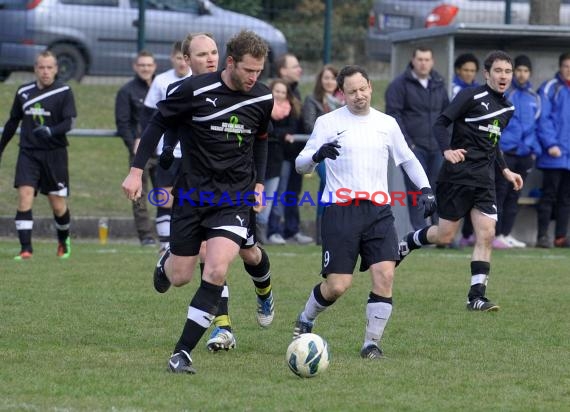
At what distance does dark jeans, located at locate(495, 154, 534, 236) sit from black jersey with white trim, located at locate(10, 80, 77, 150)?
559 cm

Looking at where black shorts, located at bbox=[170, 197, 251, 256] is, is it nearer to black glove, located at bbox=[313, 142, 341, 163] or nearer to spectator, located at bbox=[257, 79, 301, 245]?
black glove, located at bbox=[313, 142, 341, 163]

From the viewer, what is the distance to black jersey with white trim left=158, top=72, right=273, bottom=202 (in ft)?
23.7

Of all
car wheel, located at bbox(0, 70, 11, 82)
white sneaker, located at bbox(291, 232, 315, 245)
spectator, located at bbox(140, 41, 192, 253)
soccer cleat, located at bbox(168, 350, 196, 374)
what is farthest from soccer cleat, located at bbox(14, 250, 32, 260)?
soccer cleat, located at bbox(168, 350, 196, 374)

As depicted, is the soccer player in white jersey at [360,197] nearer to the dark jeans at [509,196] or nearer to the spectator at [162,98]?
the spectator at [162,98]

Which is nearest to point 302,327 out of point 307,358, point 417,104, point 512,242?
point 307,358

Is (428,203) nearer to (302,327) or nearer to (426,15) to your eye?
(302,327)

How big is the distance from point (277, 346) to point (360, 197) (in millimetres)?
1159

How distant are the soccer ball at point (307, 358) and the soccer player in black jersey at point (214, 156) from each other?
0.58 meters

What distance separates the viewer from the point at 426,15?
18.7 meters

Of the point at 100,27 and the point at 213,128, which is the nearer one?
the point at 213,128

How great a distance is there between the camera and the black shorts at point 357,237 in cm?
762

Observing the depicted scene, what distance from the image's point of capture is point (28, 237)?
13.0 m

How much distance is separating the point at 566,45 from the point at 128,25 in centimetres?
627

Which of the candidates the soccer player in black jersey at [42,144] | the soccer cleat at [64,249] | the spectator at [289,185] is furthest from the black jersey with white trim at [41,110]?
the spectator at [289,185]
